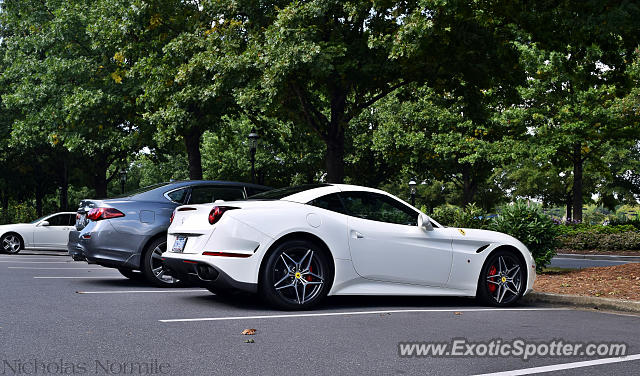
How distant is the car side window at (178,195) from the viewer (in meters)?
10.2

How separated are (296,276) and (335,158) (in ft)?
38.2

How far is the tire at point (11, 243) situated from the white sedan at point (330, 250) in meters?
14.7

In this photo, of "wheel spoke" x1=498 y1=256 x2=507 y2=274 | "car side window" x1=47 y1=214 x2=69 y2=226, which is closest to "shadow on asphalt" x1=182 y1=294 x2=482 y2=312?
"wheel spoke" x1=498 y1=256 x2=507 y2=274

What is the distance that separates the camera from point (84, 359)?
4.89 metres

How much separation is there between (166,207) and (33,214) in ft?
89.5

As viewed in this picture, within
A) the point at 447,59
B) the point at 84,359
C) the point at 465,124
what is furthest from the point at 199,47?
the point at 465,124

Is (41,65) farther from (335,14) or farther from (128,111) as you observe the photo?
(335,14)

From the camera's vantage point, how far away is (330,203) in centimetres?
806

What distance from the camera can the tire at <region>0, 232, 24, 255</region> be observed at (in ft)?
68.7

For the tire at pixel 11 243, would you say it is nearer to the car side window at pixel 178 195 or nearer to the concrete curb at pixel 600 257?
the car side window at pixel 178 195

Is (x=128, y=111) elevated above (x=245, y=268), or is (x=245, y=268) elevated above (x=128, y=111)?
(x=128, y=111)

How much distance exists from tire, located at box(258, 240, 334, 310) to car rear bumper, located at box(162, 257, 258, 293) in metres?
A: 0.21

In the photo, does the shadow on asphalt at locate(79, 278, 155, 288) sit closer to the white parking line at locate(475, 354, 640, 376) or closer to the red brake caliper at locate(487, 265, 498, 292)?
the red brake caliper at locate(487, 265, 498, 292)

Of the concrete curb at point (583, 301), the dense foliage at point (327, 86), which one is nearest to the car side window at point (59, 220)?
the dense foliage at point (327, 86)
